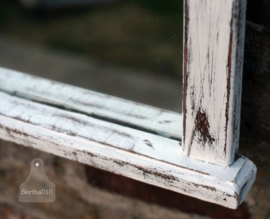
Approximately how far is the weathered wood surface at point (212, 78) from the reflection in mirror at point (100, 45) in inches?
4.5

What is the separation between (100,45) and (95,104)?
348 cm

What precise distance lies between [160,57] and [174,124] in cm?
18

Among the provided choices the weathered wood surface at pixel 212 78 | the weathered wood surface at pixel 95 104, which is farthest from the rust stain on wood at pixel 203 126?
the weathered wood surface at pixel 95 104

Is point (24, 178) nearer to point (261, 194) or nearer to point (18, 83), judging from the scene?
point (18, 83)

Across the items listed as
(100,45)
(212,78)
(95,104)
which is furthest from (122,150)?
(100,45)

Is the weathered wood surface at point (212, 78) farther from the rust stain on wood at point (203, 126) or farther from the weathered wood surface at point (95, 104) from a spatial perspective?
the weathered wood surface at point (95, 104)

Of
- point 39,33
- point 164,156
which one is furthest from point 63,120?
point 39,33

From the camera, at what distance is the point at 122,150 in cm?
111

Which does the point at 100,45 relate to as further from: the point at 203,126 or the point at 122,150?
the point at 203,126

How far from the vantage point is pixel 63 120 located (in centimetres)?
122

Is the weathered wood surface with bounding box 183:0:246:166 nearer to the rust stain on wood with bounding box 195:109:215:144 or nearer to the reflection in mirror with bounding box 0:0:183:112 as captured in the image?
the rust stain on wood with bounding box 195:109:215:144

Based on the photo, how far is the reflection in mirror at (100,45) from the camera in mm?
1100

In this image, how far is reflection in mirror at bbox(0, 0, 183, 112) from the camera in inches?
43.3

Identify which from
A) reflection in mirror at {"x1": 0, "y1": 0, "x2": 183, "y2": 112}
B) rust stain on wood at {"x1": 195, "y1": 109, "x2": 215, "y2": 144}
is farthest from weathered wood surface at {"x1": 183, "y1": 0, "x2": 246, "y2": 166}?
reflection in mirror at {"x1": 0, "y1": 0, "x2": 183, "y2": 112}
